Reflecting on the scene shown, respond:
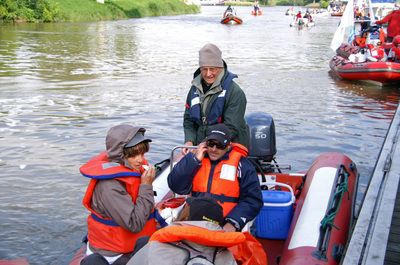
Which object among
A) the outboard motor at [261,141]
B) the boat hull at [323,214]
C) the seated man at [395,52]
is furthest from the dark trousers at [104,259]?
the seated man at [395,52]

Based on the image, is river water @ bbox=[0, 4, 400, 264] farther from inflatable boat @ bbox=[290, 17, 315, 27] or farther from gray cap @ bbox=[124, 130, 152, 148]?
inflatable boat @ bbox=[290, 17, 315, 27]

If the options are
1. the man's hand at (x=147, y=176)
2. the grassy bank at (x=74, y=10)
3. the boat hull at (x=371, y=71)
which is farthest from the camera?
the grassy bank at (x=74, y=10)

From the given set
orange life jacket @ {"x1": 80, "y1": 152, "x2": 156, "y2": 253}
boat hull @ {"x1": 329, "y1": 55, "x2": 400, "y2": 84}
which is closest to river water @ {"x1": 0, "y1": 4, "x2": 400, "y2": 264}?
boat hull @ {"x1": 329, "y1": 55, "x2": 400, "y2": 84}

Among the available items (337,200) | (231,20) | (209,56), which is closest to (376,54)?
(337,200)

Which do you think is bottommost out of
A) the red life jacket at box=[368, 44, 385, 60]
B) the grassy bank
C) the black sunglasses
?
the red life jacket at box=[368, 44, 385, 60]

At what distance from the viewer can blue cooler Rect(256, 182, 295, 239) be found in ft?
12.2

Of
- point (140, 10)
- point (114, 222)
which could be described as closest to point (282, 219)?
point (114, 222)

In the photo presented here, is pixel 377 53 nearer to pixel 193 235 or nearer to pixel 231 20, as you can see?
pixel 193 235

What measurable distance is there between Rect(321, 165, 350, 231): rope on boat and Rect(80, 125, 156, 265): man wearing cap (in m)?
1.32

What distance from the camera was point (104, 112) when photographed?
31.2ft

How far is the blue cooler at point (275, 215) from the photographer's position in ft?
12.2

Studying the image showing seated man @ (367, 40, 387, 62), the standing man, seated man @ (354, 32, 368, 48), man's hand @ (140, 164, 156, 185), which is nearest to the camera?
man's hand @ (140, 164, 156, 185)

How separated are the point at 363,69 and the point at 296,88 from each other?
196 cm

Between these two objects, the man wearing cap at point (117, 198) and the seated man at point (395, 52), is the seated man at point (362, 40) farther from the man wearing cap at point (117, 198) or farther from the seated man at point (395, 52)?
the man wearing cap at point (117, 198)
